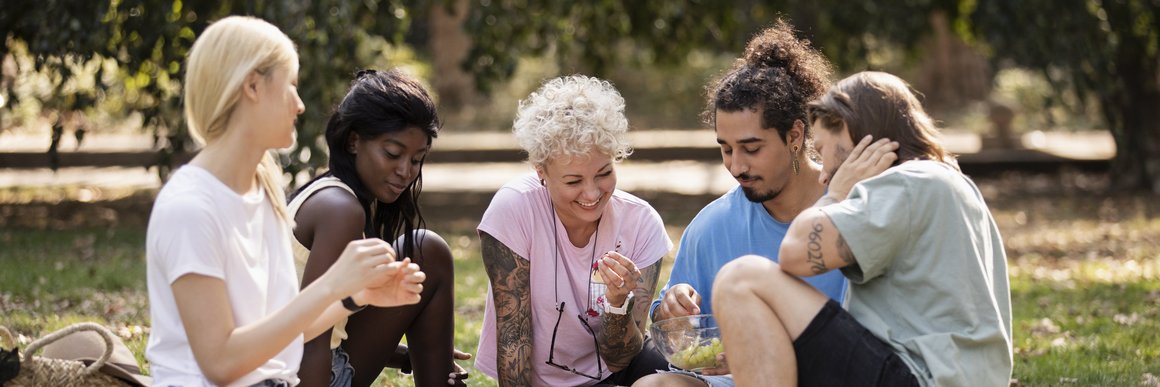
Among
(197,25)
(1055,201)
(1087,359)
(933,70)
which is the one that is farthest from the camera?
(933,70)

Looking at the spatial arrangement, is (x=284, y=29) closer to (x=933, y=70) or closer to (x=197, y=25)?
(x=197, y=25)

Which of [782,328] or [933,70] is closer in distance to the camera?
[782,328]

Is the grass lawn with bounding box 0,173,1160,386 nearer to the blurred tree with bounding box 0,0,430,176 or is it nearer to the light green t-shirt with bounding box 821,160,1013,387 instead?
the blurred tree with bounding box 0,0,430,176

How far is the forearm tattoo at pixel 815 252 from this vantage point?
2766mm

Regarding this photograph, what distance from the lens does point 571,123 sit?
3537mm

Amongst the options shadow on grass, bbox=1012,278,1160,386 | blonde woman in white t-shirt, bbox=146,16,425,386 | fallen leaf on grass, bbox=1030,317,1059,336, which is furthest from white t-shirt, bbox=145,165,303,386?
fallen leaf on grass, bbox=1030,317,1059,336

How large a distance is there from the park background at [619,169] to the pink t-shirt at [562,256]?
0.64m

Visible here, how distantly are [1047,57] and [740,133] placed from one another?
6.83 metres

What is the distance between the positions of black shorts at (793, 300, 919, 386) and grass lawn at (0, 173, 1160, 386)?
6.45 ft

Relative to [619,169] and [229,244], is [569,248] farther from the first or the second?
[619,169]

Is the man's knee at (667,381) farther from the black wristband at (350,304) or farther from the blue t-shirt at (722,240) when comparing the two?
the black wristband at (350,304)

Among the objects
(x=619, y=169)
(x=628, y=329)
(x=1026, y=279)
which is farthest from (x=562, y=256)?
(x=619, y=169)

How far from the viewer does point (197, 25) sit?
7.95m

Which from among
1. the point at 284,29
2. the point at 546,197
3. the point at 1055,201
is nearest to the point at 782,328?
the point at 546,197
